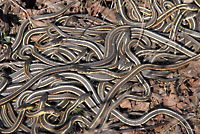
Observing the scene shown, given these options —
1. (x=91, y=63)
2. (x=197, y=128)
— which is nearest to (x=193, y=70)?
(x=197, y=128)

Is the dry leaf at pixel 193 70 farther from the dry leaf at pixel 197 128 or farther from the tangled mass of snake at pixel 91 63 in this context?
the dry leaf at pixel 197 128

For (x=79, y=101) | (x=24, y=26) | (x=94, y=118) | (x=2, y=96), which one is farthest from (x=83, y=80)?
(x=24, y=26)

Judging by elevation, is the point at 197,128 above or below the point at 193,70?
below

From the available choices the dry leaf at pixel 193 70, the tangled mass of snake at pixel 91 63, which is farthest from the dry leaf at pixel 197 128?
the dry leaf at pixel 193 70

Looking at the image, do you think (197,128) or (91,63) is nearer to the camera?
(197,128)

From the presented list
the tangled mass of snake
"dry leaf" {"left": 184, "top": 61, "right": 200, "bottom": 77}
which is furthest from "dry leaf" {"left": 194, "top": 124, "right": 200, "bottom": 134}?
"dry leaf" {"left": 184, "top": 61, "right": 200, "bottom": 77}

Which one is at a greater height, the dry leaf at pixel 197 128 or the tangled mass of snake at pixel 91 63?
the tangled mass of snake at pixel 91 63

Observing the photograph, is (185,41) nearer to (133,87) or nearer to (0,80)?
(133,87)

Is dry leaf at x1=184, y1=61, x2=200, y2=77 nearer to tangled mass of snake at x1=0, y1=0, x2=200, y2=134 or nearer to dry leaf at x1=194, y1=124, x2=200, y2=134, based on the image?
tangled mass of snake at x1=0, y1=0, x2=200, y2=134

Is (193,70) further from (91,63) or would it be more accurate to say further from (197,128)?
(91,63)
